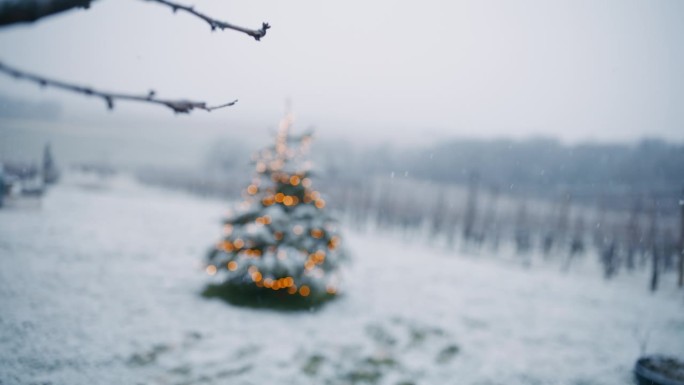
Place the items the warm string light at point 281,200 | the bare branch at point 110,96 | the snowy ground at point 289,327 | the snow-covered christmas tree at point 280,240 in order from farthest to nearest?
Answer: the warm string light at point 281,200 < the snow-covered christmas tree at point 280,240 < the snowy ground at point 289,327 < the bare branch at point 110,96

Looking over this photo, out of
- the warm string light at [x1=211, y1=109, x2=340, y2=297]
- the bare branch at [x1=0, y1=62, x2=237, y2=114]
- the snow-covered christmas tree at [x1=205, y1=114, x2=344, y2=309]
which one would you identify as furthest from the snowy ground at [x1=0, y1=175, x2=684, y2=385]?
the bare branch at [x1=0, y1=62, x2=237, y2=114]

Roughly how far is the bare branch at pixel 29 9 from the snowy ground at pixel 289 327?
18.8ft

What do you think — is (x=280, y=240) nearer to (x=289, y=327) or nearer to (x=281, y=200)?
(x=281, y=200)

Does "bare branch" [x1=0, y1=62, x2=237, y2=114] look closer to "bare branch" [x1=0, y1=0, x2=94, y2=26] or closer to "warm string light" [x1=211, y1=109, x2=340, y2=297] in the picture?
"bare branch" [x1=0, y1=0, x2=94, y2=26]

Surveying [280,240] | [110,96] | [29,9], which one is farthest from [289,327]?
[29,9]

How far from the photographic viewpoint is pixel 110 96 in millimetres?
1288

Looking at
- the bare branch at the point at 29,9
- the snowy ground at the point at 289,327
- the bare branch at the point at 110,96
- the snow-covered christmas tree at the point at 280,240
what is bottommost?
the snowy ground at the point at 289,327

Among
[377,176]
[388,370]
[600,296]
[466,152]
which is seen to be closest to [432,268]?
[600,296]

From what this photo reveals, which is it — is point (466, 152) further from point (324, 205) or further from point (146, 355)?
point (146, 355)

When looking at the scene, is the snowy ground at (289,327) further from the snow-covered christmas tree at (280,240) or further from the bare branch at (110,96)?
the bare branch at (110,96)

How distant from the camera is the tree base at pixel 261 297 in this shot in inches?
366

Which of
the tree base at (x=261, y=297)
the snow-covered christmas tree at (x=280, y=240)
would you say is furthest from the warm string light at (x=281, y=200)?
the tree base at (x=261, y=297)

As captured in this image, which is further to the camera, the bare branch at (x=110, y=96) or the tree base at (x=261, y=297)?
the tree base at (x=261, y=297)

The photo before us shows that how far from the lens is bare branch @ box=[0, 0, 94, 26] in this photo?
1.17m
